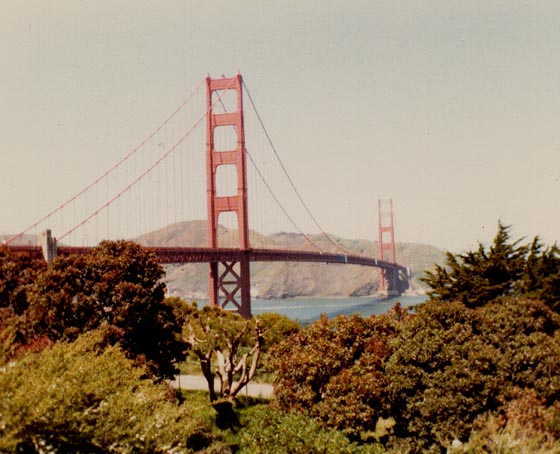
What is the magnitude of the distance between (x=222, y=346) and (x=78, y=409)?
18.8 metres

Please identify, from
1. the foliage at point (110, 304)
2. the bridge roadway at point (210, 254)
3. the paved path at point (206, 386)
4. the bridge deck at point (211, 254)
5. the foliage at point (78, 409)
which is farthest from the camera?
the bridge deck at point (211, 254)

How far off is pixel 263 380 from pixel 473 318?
580 inches

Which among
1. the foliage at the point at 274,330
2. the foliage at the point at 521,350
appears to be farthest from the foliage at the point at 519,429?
the foliage at the point at 274,330

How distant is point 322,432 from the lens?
50.4ft

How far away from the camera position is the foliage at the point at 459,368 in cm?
1550

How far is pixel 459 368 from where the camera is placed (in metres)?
15.8

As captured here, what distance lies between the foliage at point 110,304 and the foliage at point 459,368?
333 inches

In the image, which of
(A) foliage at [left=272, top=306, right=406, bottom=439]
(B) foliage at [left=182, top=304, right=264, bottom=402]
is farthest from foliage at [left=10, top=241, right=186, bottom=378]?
(A) foliage at [left=272, top=306, right=406, bottom=439]

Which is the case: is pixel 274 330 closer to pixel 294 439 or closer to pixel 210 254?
pixel 210 254

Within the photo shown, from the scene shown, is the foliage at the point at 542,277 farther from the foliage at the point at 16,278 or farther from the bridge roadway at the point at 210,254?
the foliage at the point at 16,278

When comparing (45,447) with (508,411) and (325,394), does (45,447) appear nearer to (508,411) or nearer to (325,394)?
(325,394)

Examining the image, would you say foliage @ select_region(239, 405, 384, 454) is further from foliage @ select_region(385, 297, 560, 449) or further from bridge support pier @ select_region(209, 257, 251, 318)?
bridge support pier @ select_region(209, 257, 251, 318)

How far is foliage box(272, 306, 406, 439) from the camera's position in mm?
15945

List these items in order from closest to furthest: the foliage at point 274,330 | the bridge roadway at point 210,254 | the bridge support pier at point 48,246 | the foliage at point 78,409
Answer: the foliage at point 78,409
the bridge support pier at point 48,246
the bridge roadway at point 210,254
the foliage at point 274,330
